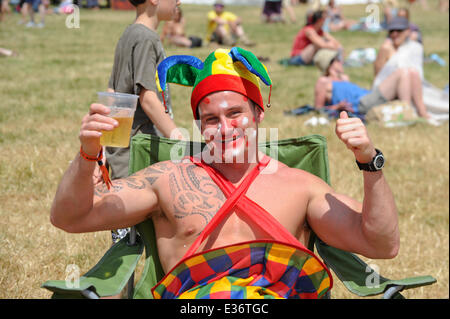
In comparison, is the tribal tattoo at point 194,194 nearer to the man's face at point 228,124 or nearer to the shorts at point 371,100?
the man's face at point 228,124

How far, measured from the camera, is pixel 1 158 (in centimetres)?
537

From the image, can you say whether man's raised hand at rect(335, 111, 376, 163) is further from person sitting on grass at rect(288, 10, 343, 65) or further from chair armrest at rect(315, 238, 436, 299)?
person sitting on grass at rect(288, 10, 343, 65)

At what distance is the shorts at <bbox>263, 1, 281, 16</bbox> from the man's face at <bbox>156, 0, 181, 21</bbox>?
20679 millimetres

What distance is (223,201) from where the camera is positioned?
276 centimetres

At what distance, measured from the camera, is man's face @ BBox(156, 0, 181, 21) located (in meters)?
3.47

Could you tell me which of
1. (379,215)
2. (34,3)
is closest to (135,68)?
(379,215)

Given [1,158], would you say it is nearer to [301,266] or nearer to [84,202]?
[84,202]

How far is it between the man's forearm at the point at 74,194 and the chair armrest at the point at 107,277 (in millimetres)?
291

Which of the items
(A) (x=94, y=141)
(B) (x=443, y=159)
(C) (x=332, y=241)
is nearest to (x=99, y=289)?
(A) (x=94, y=141)

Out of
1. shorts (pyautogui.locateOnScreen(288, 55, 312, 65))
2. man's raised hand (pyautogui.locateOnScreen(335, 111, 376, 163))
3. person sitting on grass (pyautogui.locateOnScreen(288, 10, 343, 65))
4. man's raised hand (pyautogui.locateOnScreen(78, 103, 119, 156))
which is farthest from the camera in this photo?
shorts (pyautogui.locateOnScreen(288, 55, 312, 65))

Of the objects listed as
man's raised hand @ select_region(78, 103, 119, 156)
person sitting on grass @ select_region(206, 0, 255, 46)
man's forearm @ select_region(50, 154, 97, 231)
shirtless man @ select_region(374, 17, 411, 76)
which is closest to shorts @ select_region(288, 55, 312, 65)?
person sitting on grass @ select_region(206, 0, 255, 46)

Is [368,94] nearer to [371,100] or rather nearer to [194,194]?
[371,100]

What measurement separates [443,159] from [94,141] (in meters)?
5.46

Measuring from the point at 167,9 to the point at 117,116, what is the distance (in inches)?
52.8
